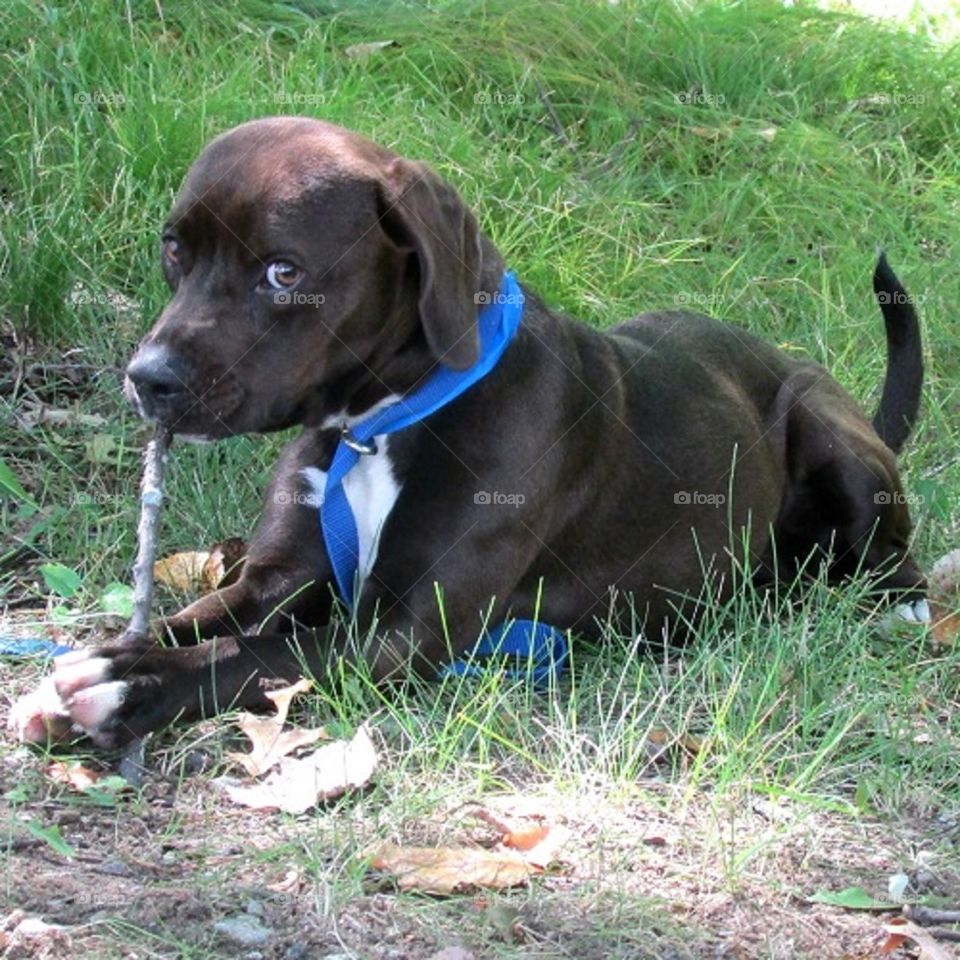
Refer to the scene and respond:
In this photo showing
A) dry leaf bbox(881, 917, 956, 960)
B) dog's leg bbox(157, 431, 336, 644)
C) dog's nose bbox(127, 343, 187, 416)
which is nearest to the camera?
dry leaf bbox(881, 917, 956, 960)

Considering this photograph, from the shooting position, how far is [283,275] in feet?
11.1

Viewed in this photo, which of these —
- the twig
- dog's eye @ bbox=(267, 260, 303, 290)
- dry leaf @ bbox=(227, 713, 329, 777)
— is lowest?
dry leaf @ bbox=(227, 713, 329, 777)

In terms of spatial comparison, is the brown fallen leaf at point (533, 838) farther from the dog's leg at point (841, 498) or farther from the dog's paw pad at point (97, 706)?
the dog's leg at point (841, 498)

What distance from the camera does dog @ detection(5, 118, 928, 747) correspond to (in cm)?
339

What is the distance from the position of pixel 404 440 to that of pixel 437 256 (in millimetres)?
407

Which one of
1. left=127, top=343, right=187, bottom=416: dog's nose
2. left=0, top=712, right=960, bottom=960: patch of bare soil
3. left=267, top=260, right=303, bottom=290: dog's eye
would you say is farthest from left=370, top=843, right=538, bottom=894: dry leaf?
left=267, top=260, right=303, bottom=290: dog's eye

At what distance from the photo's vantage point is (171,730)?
3.47 meters

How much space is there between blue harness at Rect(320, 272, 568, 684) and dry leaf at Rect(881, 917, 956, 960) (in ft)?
3.28

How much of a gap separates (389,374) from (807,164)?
309 centimetres

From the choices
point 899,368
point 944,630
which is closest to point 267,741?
point 944,630

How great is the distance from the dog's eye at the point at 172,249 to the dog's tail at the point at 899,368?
1.93m

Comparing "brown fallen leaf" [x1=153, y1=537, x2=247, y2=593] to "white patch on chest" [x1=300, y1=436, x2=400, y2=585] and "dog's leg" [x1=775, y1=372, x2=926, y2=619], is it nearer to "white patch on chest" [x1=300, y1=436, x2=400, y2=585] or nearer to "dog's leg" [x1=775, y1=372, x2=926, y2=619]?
"white patch on chest" [x1=300, y1=436, x2=400, y2=585]

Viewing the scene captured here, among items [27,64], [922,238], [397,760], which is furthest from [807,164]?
[397,760]

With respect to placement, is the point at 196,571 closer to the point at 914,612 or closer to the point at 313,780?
the point at 313,780
